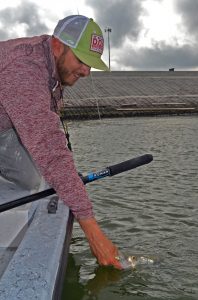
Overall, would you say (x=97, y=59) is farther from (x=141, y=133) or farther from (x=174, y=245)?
(x=141, y=133)

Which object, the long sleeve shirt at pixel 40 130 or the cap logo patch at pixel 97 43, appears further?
the cap logo patch at pixel 97 43

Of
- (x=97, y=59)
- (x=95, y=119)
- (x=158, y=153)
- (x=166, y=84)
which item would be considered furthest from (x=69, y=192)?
(x=166, y=84)

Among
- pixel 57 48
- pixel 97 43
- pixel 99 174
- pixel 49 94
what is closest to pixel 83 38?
pixel 97 43

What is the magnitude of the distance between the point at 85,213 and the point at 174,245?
3.55m

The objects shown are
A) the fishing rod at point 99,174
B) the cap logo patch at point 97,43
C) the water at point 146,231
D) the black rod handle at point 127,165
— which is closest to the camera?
the cap logo patch at point 97,43

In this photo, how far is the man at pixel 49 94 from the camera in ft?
13.6

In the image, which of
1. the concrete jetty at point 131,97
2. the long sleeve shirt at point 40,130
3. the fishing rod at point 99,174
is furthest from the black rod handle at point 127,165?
the concrete jetty at point 131,97

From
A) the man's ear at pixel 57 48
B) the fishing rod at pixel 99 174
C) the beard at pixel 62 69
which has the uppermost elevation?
the man's ear at pixel 57 48

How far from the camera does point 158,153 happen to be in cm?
1886

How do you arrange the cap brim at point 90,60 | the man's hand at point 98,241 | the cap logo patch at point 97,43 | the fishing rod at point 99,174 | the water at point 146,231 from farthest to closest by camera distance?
the water at point 146,231, the fishing rod at point 99,174, the cap logo patch at point 97,43, the cap brim at point 90,60, the man's hand at point 98,241

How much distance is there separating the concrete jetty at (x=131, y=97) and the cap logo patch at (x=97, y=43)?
32654mm

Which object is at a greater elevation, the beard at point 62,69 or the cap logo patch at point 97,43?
the cap logo patch at point 97,43

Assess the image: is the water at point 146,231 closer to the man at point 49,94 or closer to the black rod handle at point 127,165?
the black rod handle at point 127,165

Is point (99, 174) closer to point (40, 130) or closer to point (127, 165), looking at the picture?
point (127, 165)
